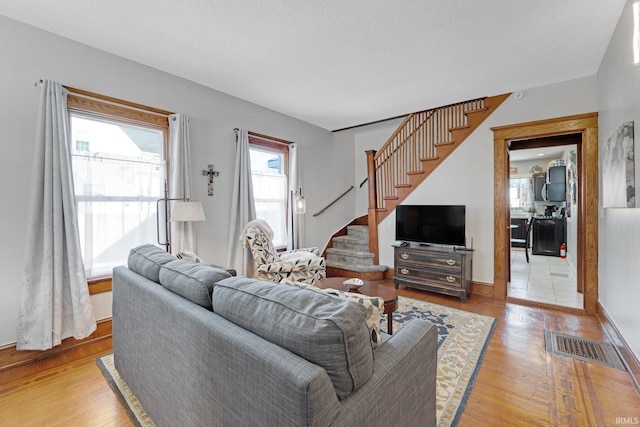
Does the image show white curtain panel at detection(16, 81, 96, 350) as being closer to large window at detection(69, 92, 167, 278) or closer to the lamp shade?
large window at detection(69, 92, 167, 278)

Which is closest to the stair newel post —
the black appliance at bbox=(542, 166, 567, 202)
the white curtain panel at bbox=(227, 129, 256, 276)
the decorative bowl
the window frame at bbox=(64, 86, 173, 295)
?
the white curtain panel at bbox=(227, 129, 256, 276)

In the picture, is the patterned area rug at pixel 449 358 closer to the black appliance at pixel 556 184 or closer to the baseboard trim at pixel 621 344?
the baseboard trim at pixel 621 344

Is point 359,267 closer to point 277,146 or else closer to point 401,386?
point 277,146

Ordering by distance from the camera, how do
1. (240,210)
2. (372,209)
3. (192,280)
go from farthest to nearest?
(372,209)
(240,210)
(192,280)

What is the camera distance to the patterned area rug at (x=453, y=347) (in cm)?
186

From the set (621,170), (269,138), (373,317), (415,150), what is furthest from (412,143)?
(373,317)

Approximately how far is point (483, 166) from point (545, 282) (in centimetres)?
228

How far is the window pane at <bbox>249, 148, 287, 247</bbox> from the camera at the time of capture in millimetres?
4332

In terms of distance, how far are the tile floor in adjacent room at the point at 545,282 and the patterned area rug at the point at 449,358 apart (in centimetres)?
124

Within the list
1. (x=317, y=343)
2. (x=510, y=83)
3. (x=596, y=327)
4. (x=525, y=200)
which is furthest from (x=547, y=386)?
(x=525, y=200)

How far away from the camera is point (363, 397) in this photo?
934 millimetres

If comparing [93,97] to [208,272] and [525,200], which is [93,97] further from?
[525,200]

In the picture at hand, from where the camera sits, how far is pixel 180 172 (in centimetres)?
324

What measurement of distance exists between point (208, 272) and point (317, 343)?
0.79 meters
